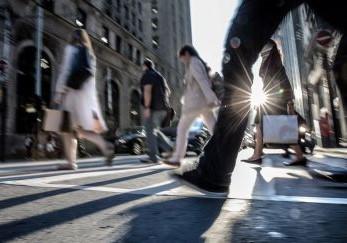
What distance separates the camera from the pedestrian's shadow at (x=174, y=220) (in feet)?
5.26

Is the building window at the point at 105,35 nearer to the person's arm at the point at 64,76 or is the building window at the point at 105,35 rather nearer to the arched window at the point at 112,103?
the arched window at the point at 112,103

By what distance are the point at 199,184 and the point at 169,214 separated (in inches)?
15.2

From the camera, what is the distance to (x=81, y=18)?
25.8 meters

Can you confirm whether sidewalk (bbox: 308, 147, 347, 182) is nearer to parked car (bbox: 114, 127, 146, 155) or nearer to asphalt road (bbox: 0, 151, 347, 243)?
asphalt road (bbox: 0, 151, 347, 243)

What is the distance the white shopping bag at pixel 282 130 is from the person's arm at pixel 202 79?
731 mm

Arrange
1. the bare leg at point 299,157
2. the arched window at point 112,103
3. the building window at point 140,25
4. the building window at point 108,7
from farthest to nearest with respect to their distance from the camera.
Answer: the building window at point 140,25
the building window at point 108,7
the arched window at point 112,103
the bare leg at point 299,157

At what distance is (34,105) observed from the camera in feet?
57.6

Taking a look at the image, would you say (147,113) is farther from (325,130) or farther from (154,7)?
(154,7)

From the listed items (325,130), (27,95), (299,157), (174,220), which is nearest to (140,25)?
(27,95)

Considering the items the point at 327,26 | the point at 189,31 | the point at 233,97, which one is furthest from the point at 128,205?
the point at 189,31

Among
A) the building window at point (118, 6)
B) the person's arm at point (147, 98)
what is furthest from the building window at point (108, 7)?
the person's arm at point (147, 98)

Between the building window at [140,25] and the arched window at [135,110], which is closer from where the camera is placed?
the arched window at [135,110]

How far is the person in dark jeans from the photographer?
86.9 inches

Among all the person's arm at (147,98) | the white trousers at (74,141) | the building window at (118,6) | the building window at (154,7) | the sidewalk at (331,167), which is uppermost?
the building window at (154,7)
